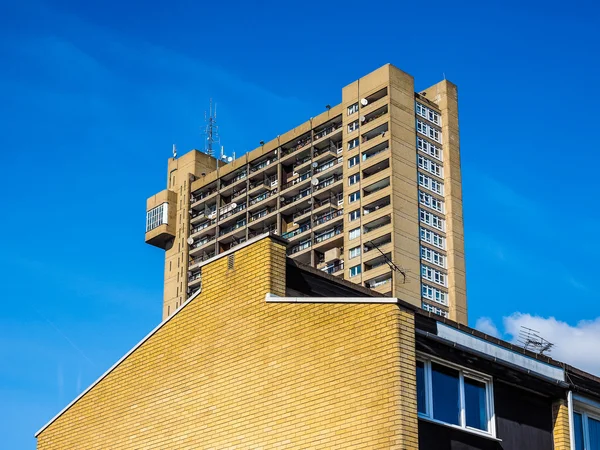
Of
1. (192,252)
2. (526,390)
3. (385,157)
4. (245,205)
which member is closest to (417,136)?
(385,157)

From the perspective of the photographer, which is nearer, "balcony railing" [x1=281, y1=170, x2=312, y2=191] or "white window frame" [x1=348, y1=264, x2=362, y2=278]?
"white window frame" [x1=348, y1=264, x2=362, y2=278]

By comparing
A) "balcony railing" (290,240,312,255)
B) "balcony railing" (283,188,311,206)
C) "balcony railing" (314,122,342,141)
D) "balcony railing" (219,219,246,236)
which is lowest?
"balcony railing" (290,240,312,255)

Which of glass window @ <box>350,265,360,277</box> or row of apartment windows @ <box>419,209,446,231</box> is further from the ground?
row of apartment windows @ <box>419,209,446,231</box>

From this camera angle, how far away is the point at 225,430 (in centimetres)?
2383

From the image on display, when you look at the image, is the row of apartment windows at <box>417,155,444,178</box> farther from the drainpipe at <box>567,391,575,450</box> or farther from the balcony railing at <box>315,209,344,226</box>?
the drainpipe at <box>567,391,575,450</box>

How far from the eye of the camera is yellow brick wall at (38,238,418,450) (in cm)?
2088

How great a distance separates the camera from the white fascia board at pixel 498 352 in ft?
74.7

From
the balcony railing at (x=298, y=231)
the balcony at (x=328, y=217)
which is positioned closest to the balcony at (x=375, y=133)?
the balcony at (x=328, y=217)

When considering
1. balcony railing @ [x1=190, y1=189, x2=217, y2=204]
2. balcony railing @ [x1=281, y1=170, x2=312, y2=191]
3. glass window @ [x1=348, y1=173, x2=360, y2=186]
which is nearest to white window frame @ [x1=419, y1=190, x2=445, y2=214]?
glass window @ [x1=348, y1=173, x2=360, y2=186]

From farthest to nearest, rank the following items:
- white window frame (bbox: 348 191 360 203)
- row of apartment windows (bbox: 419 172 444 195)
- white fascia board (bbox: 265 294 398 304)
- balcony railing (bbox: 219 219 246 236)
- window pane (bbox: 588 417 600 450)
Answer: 1. balcony railing (bbox: 219 219 246 236)
2. row of apartment windows (bbox: 419 172 444 195)
3. white window frame (bbox: 348 191 360 203)
4. window pane (bbox: 588 417 600 450)
5. white fascia board (bbox: 265 294 398 304)

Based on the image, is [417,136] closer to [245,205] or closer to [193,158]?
[245,205]

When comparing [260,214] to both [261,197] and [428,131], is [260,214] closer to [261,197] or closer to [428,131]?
[261,197]

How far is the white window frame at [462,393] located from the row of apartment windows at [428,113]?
95632 millimetres

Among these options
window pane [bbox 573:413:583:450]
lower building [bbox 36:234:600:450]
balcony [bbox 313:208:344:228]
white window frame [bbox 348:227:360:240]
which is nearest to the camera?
Result: lower building [bbox 36:234:600:450]
